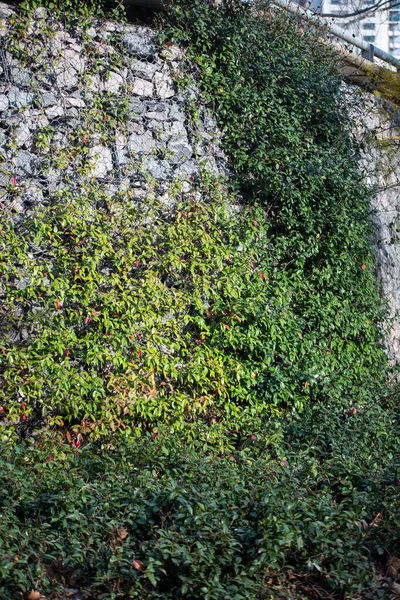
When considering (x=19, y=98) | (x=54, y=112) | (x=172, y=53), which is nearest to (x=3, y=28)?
(x=19, y=98)

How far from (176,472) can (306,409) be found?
230 cm

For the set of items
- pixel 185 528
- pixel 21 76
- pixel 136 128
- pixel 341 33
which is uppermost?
pixel 341 33

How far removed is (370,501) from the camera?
379 cm

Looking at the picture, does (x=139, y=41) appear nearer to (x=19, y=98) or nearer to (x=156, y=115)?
(x=156, y=115)

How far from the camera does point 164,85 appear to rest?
20.0 ft

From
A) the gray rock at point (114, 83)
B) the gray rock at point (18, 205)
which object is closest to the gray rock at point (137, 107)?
the gray rock at point (114, 83)

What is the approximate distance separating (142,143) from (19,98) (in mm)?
1129

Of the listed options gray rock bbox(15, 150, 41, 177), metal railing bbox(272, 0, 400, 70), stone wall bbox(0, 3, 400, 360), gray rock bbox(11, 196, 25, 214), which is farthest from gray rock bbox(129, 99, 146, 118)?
metal railing bbox(272, 0, 400, 70)

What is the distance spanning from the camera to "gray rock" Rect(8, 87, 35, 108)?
5.20m

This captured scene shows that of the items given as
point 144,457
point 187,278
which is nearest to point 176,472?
point 144,457

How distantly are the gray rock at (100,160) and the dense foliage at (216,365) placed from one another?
0.42 ft

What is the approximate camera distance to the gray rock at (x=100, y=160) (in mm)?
5457

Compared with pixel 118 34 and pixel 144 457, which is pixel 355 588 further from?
pixel 118 34

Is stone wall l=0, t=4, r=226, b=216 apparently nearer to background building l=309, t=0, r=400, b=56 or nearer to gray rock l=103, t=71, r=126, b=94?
gray rock l=103, t=71, r=126, b=94
